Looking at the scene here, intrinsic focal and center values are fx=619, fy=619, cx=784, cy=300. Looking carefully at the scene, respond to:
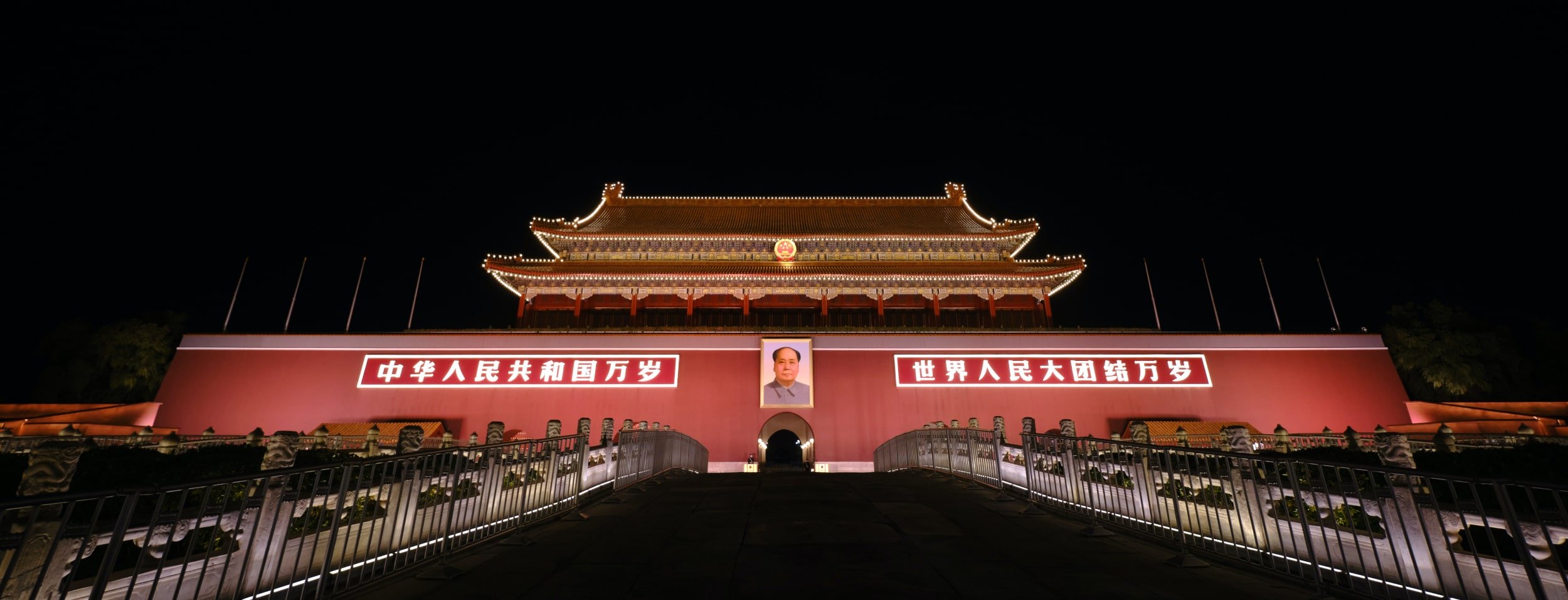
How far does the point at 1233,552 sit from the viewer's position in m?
5.20

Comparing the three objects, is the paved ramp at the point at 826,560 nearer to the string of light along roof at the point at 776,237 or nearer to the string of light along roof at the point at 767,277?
the string of light along roof at the point at 767,277

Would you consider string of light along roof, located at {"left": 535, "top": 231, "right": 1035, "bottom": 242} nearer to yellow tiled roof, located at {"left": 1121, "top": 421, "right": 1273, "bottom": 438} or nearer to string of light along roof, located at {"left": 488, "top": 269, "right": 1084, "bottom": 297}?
string of light along roof, located at {"left": 488, "top": 269, "right": 1084, "bottom": 297}

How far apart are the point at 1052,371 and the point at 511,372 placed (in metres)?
16.0

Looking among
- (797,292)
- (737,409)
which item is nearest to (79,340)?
(737,409)

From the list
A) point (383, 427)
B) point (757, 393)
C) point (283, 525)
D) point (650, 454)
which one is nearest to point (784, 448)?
point (757, 393)

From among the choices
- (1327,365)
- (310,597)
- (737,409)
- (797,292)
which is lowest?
(310,597)

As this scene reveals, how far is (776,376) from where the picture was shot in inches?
715

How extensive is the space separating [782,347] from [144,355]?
22467 millimetres

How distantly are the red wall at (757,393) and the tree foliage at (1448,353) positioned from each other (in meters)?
4.07

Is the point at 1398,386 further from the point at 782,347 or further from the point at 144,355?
the point at 144,355

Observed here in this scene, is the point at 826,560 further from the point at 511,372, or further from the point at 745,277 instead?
the point at 745,277

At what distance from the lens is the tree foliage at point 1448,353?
2039 cm

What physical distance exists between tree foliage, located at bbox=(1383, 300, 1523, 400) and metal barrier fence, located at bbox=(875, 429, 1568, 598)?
19.6 meters

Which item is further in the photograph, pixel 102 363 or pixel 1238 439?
pixel 102 363
